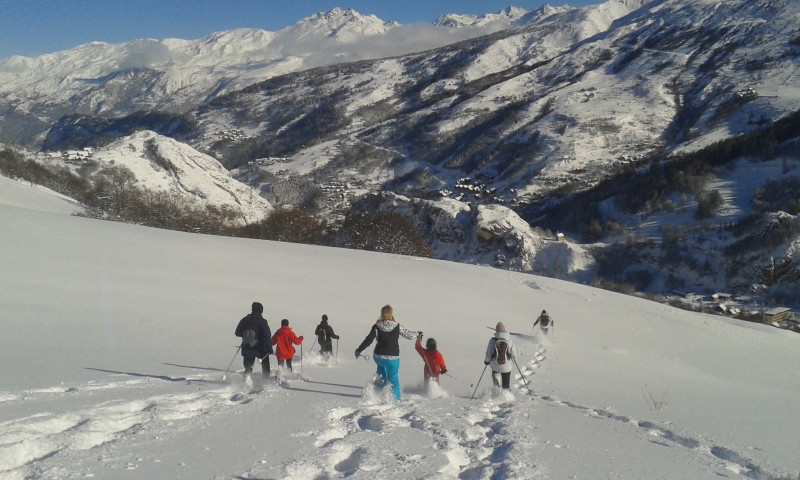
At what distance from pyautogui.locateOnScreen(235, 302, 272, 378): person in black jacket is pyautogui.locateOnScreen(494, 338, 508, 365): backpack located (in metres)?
3.86

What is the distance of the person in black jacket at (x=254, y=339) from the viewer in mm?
8234

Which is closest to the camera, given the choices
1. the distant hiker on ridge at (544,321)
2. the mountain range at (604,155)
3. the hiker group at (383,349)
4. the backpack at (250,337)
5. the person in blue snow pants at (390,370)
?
the person in blue snow pants at (390,370)

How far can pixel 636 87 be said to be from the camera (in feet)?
467

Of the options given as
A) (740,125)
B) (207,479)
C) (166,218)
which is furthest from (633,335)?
Result: (740,125)

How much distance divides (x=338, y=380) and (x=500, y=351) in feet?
9.46

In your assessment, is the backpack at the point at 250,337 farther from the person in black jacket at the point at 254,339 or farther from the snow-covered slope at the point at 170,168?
the snow-covered slope at the point at 170,168

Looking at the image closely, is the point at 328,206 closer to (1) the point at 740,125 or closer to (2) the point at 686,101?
(1) the point at 740,125

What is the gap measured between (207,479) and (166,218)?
42385mm

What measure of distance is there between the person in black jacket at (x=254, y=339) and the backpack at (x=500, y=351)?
3.86 m

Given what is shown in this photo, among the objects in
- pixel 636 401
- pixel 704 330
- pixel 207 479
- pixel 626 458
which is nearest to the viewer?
pixel 207 479

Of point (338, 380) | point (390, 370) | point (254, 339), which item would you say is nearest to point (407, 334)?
point (390, 370)

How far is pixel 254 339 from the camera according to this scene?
8.23 meters

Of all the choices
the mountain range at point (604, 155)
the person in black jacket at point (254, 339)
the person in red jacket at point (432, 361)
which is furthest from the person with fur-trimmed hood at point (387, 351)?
the mountain range at point (604, 155)

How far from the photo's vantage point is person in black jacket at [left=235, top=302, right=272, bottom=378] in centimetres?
823
